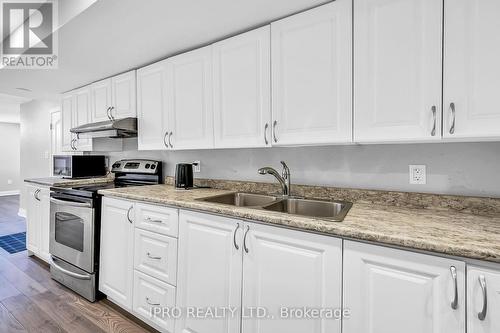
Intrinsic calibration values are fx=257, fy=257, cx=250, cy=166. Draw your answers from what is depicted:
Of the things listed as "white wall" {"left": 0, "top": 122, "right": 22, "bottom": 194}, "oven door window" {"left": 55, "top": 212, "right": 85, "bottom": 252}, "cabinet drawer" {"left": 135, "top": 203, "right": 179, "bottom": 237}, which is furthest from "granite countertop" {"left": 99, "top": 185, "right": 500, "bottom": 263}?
"white wall" {"left": 0, "top": 122, "right": 22, "bottom": 194}

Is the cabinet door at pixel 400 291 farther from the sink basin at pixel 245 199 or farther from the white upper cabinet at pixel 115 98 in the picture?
the white upper cabinet at pixel 115 98

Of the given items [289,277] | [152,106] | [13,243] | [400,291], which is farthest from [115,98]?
[400,291]

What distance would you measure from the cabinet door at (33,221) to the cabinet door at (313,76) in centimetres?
302

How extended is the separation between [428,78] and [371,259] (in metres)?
0.86

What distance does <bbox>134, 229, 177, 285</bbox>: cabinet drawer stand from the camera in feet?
5.52

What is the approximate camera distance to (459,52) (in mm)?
1117

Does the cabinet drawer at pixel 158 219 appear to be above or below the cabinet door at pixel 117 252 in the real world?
above

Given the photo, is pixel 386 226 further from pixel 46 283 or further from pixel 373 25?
pixel 46 283

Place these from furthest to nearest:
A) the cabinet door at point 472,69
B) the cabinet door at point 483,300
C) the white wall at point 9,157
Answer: the white wall at point 9,157 → the cabinet door at point 472,69 → the cabinet door at point 483,300

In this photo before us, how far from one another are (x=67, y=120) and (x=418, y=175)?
393 centimetres

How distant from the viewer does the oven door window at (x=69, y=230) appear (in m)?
2.27

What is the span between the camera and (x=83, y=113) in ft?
10.3

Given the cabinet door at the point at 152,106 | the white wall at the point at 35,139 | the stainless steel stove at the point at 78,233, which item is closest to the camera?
the stainless steel stove at the point at 78,233

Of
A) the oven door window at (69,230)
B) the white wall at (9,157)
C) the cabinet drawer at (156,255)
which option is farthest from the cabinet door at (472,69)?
the white wall at (9,157)
